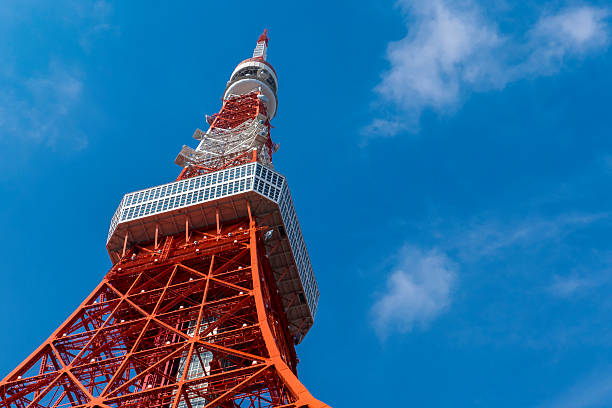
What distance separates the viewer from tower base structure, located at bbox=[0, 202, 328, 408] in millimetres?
37000

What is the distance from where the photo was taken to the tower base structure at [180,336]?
121 feet

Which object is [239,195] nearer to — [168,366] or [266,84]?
[168,366]

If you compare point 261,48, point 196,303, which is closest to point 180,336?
point 196,303

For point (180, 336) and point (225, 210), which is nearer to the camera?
point (180, 336)

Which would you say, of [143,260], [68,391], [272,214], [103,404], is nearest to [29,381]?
[68,391]

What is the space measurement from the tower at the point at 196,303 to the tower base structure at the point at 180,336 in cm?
9

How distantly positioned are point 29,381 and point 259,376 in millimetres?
14919

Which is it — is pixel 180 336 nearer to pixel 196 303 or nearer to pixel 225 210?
pixel 196 303

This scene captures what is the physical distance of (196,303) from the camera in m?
49.6

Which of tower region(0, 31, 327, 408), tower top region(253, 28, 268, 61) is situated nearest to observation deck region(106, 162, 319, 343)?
tower region(0, 31, 327, 408)

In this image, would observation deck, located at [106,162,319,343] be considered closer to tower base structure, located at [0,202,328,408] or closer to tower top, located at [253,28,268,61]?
tower base structure, located at [0,202,328,408]

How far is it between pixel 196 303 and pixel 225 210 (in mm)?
9418

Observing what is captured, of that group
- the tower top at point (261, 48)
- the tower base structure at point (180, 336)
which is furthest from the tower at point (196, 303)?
the tower top at point (261, 48)

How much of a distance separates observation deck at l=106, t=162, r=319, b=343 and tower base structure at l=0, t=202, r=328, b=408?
948 mm
